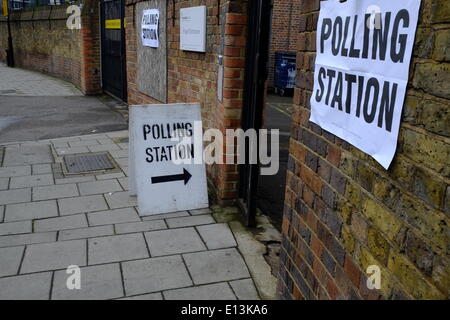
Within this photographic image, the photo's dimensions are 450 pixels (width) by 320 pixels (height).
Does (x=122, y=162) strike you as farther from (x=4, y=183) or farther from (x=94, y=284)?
(x=94, y=284)

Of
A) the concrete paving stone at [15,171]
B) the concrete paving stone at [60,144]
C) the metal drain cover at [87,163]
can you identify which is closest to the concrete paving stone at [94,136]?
the concrete paving stone at [60,144]

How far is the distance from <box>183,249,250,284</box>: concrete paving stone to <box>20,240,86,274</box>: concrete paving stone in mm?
865

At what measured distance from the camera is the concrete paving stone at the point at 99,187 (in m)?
4.89

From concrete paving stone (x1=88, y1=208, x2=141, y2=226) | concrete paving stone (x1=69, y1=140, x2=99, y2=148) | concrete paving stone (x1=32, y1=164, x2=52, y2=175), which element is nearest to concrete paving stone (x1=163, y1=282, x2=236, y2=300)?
concrete paving stone (x1=88, y1=208, x2=141, y2=226)

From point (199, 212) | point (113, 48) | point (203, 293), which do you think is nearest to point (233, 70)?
point (199, 212)

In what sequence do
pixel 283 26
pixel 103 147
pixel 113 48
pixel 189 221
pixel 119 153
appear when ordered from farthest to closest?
pixel 283 26 → pixel 113 48 → pixel 103 147 → pixel 119 153 → pixel 189 221

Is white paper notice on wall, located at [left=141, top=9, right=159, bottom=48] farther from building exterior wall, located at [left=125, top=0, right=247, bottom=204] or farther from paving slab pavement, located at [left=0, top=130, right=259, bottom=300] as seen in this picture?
paving slab pavement, located at [left=0, top=130, right=259, bottom=300]

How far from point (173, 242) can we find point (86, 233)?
32.0 inches

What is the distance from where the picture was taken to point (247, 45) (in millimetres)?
4039

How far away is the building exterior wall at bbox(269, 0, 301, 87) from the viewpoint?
16531 mm

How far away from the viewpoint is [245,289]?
3074 millimetres

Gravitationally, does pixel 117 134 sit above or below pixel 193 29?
below

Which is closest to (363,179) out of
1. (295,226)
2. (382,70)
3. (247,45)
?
(382,70)

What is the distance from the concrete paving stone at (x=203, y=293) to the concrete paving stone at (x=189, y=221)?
1.06 m
